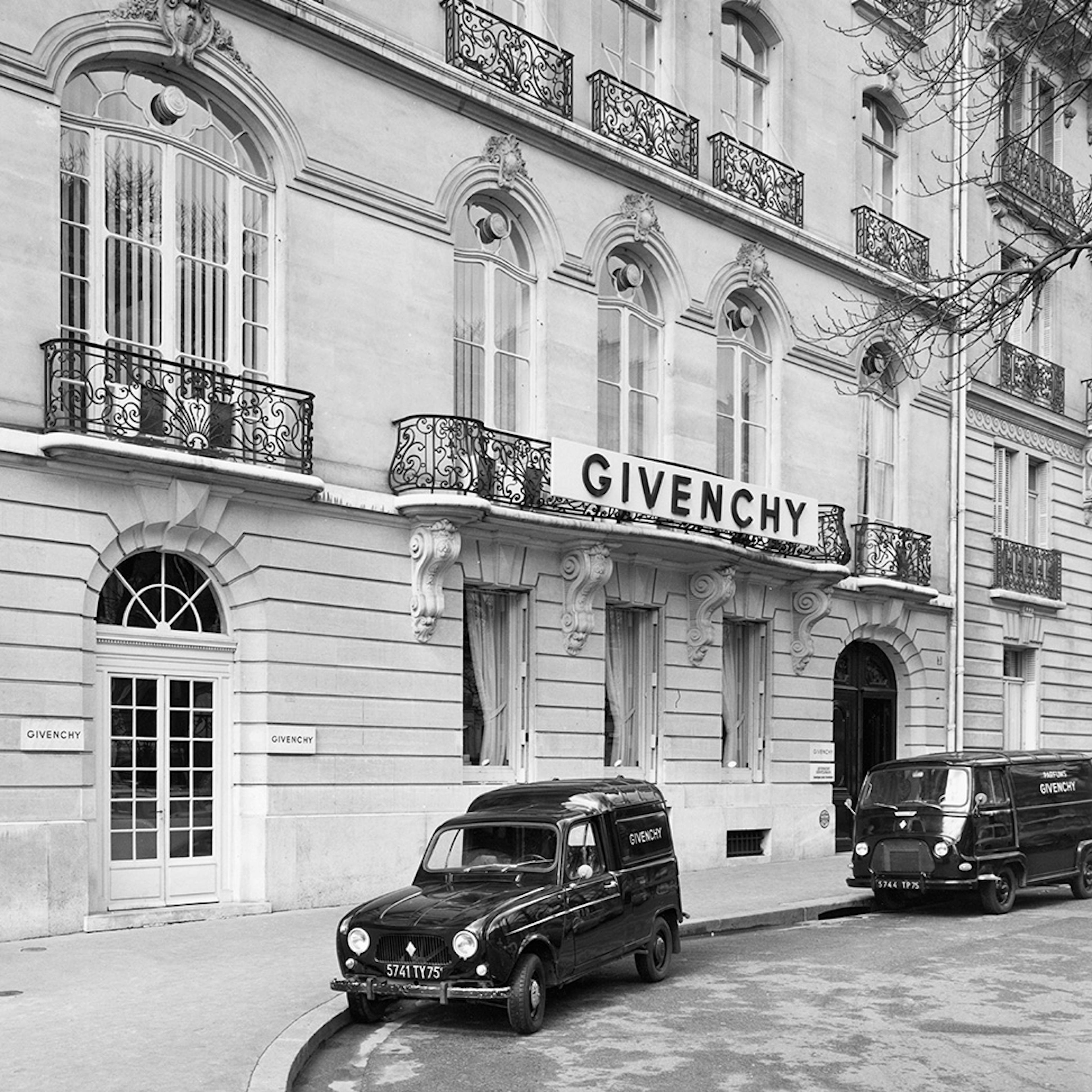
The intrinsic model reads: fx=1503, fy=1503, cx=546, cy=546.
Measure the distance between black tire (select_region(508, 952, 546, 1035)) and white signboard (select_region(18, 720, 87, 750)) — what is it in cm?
599

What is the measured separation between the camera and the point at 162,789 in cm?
1572

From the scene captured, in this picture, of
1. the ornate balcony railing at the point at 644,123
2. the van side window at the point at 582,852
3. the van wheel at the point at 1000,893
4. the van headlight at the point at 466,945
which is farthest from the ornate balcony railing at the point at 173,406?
the van wheel at the point at 1000,893

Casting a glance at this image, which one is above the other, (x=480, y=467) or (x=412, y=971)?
(x=480, y=467)

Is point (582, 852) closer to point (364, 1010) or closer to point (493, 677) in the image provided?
point (364, 1010)

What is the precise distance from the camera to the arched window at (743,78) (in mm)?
23938

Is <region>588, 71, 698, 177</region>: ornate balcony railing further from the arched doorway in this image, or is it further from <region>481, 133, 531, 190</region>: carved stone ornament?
the arched doorway

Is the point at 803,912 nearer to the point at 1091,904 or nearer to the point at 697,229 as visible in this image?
the point at 1091,904

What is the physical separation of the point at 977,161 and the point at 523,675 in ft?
52.1

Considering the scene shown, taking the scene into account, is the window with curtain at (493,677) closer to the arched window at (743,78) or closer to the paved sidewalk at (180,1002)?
the paved sidewalk at (180,1002)

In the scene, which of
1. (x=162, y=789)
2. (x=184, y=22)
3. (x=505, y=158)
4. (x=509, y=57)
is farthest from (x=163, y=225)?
(x=162, y=789)

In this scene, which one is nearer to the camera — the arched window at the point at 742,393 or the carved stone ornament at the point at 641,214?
the carved stone ornament at the point at 641,214

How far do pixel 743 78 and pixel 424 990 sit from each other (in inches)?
713

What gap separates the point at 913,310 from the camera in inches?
407

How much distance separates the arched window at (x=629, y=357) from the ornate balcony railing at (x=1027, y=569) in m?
10.3
